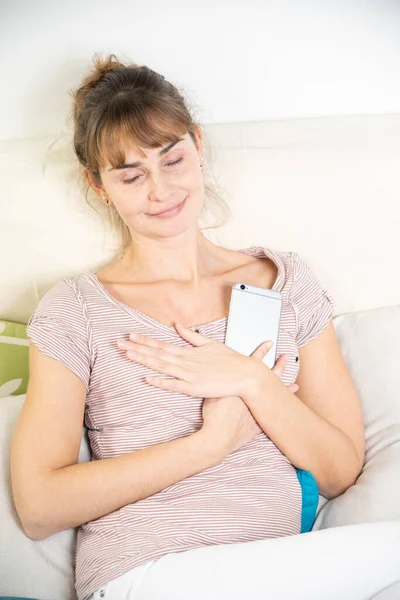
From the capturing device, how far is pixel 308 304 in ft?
4.41

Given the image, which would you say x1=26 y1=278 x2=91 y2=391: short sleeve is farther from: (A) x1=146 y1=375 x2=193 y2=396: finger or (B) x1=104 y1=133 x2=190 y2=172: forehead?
(B) x1=104 y1=133 x2=190 y2=172: forehead

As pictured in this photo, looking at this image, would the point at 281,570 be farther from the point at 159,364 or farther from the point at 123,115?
the point at 123,115

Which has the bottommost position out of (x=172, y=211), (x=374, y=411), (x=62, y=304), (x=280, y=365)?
(x=374, y=411)

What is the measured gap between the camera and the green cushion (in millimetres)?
1412

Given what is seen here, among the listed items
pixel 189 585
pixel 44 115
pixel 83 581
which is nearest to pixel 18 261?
pixel 44 115

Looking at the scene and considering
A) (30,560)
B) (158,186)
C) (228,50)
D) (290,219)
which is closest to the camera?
(30,560)

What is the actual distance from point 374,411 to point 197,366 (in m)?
0.38

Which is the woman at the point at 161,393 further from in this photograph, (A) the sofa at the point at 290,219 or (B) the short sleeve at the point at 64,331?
(A) the sofa at the point at 290,219

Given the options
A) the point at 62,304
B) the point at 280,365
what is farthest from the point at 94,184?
the point at 280,365

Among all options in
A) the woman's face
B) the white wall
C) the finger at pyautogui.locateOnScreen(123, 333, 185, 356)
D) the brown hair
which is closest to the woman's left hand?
the finger at pyautogui.locateOnScreen(123, 333, 185, 356)

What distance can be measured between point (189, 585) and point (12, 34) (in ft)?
4.13

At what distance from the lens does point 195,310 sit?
131 cm

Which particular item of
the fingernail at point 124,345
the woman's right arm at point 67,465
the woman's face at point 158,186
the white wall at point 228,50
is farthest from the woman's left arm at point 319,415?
the white wall at point 228,50

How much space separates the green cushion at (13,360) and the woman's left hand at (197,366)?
329 millimetres
